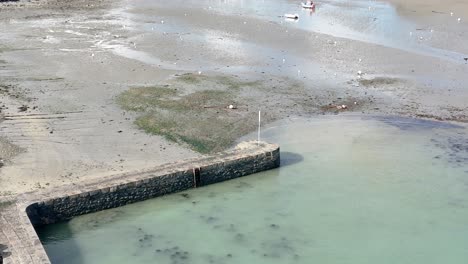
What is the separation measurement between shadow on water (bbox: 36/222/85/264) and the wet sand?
4.72 feet

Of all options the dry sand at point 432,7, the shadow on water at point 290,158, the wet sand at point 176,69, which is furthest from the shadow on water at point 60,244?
the dry sand at point 432,7

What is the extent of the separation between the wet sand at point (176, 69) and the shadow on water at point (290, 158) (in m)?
1.68

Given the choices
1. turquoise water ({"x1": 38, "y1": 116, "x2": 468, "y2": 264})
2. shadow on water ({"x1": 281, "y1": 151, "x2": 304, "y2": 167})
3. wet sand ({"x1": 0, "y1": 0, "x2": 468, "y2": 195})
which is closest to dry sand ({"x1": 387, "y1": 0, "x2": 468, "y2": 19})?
wet sand ({"x1": 0, "y1": 0, "x2": 468, "y2": 195})

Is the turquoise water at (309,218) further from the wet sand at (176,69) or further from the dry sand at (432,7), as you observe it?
the dry sand at (432,7)

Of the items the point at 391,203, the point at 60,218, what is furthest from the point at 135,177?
the point at 391,203

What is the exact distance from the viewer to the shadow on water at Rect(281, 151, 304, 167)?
1558cm

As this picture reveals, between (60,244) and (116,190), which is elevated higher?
(116,190)

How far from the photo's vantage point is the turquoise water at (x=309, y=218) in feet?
37.4

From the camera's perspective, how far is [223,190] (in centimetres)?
1388

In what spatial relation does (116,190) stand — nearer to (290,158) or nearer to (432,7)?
(290,158)

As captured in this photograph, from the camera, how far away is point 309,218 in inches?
503

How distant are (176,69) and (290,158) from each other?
9.48 m

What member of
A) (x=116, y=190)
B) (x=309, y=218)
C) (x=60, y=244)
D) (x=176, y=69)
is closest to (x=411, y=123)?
(x=309, y=218)

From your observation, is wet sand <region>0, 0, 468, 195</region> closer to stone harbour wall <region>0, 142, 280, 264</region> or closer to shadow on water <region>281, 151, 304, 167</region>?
stone harbour wall <region>0, 142, 280, 264</region>
